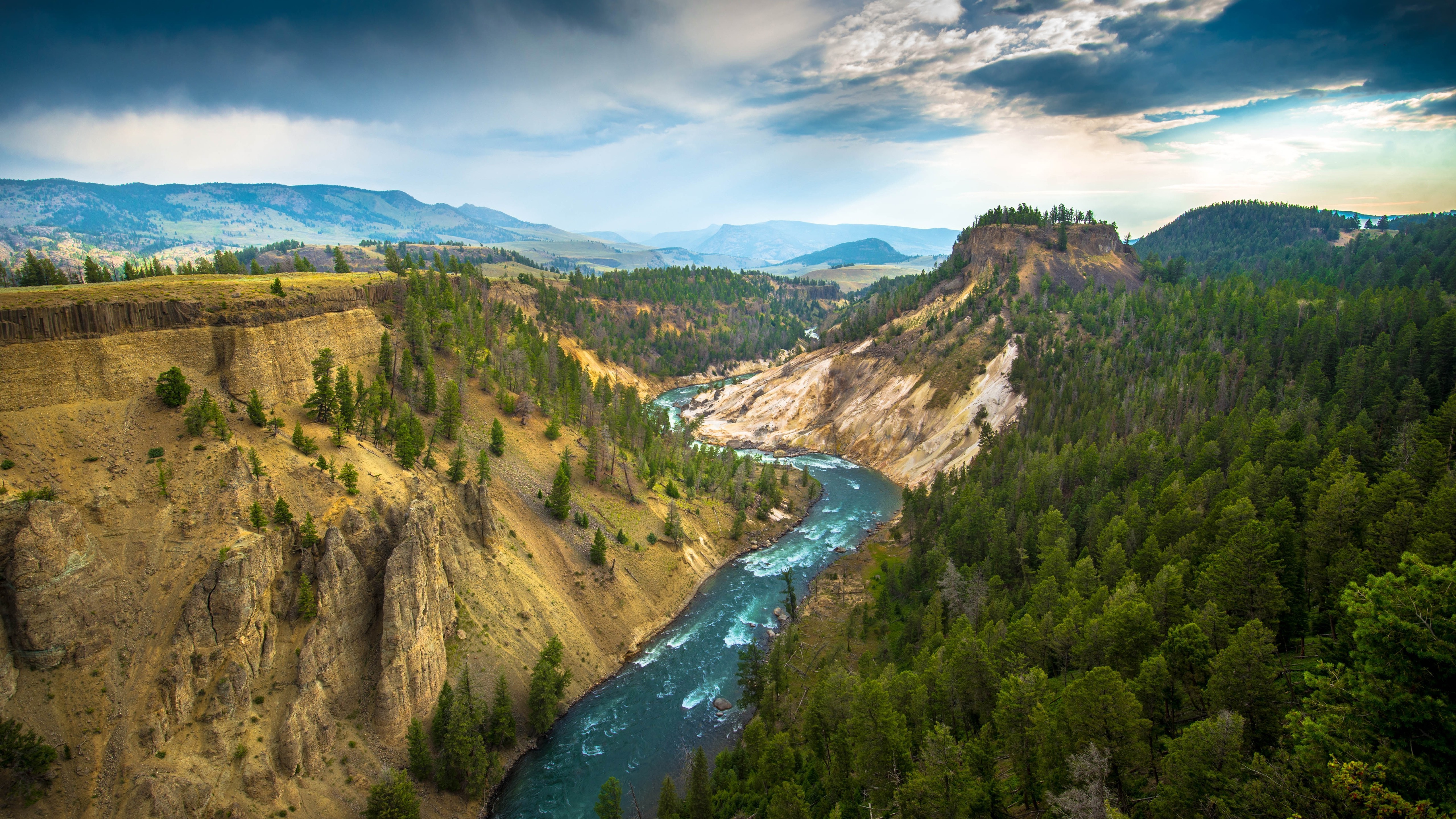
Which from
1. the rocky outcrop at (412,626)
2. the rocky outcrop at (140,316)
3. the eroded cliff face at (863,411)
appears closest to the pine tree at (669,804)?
the rocky outcrop at (412,626)

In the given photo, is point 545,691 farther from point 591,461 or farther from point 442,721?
point 591,461

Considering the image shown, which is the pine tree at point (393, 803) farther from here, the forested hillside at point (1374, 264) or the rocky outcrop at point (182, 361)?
the forested hillside at point (1374, 264)

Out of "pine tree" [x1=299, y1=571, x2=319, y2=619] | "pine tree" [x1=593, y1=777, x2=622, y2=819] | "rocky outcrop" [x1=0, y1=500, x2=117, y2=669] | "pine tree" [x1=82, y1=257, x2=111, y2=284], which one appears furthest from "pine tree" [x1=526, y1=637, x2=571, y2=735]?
"pine tree" [x1=82, y1=257, x2=111, y2=284]

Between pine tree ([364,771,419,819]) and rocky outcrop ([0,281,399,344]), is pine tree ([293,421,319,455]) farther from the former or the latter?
pine tree ([364,771,419,819])

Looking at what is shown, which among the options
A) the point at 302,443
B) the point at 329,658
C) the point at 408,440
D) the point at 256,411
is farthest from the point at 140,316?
the point at 329,658

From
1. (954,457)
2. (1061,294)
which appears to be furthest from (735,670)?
(1061,294)

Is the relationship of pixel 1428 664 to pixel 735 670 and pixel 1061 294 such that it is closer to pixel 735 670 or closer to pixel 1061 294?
pixel 735 670

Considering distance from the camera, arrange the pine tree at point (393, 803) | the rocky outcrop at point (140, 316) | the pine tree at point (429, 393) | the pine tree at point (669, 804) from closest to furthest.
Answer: the pine tree at point (393, 803) → the pine tree at point (669, 804) → the rocky outcrop at point (140, 316) → the pine tree at point (429, 393)
